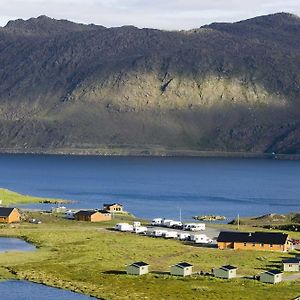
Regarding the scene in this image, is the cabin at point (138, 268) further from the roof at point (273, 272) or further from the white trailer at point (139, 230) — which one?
the white trailer at point (139, 230)

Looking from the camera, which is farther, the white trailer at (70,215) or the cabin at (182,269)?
the white trailer at (70,215)

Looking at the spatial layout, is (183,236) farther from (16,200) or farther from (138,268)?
(16,200)

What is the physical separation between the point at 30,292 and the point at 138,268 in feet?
38.8

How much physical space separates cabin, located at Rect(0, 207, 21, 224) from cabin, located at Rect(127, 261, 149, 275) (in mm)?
42851

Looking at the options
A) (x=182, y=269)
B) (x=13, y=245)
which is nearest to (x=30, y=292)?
(x=182, y=269)

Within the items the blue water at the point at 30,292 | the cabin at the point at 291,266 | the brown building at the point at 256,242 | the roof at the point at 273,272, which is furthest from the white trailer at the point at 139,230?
the blue water at the point at 30,292

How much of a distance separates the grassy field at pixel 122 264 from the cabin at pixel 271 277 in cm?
91

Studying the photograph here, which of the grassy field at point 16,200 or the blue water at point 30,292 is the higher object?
the grassy field at point 16,200

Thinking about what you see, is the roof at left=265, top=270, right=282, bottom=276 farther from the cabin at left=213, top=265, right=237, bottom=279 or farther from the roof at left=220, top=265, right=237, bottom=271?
the roof at left=220, top=265, right=237, bottom=271

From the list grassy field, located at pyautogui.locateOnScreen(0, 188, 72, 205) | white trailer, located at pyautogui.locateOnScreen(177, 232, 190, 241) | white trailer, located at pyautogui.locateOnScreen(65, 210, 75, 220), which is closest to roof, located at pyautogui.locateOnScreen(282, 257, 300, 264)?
white trailer, located at pyautogui.locateOnScreen(177, 232, 190, 241)

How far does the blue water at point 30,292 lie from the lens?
7262cm

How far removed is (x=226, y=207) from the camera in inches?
6978

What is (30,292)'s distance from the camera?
→ 74.3 meters

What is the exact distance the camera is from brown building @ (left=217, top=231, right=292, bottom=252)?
330ft
